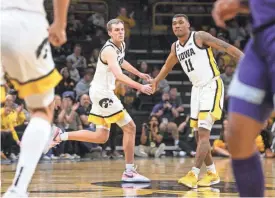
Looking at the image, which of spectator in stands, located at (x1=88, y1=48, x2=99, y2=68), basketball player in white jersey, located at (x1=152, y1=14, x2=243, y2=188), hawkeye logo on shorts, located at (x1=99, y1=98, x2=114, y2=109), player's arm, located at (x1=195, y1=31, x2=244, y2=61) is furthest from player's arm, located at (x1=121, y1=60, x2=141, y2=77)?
spectator in stands, located at (x1=88, y1=48, x2=99, y2=68)

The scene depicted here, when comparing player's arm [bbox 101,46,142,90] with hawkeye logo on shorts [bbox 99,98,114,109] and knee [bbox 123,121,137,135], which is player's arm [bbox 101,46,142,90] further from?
knee [bbox 123,121,137,135]

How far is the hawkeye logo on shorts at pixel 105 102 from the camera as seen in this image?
9305 millimetres

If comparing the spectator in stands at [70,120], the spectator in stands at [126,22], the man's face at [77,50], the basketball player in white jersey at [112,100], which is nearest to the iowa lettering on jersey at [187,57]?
the basketball player in white jersey at [112,100]

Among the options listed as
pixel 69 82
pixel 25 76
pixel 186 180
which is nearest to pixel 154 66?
pixel 69 82

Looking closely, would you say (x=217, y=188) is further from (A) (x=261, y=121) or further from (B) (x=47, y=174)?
(A) (x=261, y=121)

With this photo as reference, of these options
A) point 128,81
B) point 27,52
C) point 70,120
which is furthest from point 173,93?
point 27,52

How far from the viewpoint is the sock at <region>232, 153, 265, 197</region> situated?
3.88m

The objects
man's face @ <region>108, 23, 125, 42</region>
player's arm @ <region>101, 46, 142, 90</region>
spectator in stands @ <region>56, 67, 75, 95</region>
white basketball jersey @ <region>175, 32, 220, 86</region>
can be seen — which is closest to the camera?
player's arm @ <region>101, 46, 142, 90</region>

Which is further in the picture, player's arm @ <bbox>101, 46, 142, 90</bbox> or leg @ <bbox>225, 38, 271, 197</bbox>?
player's arm @ <bbox>101, 46, 142, 90</bbox>

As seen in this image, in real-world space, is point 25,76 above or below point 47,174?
above

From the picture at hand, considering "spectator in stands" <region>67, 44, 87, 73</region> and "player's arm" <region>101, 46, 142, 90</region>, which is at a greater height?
"player's arm" <region>101, 46, 142, 90</region>

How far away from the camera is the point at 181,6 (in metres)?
22.2

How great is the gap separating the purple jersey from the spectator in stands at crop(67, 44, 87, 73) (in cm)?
1460

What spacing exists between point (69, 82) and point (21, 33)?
12696 millimetres
